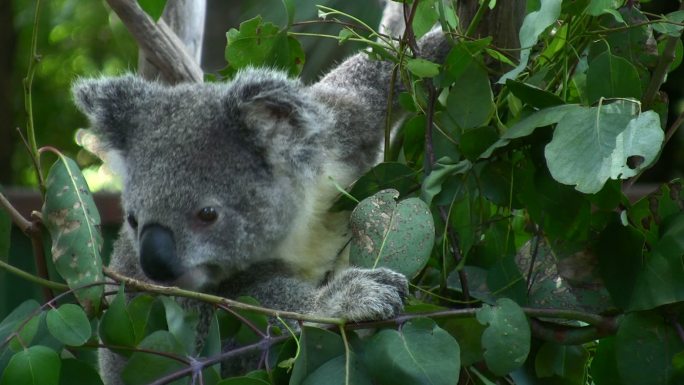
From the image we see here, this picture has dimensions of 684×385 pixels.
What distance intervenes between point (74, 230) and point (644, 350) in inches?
43.4

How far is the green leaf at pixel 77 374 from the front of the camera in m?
1.70

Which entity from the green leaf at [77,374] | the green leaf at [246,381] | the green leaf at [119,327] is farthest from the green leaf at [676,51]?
the green leaf at [77,374]

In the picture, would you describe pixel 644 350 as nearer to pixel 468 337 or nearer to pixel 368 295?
pixel 468 337

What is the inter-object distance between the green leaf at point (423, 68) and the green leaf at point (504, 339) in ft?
1.82

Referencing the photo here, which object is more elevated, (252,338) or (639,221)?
(639,221)

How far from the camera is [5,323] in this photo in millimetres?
1841

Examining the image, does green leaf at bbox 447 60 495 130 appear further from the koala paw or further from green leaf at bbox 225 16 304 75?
green leaf at bbox 225 16 304 75

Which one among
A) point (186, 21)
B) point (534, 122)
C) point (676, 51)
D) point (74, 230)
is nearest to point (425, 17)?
point (534, 122)

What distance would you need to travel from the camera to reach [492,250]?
2.13 metres

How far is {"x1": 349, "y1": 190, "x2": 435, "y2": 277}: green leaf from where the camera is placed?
1.72 m

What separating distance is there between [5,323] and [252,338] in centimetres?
53

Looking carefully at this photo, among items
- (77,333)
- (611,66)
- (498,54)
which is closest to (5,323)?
(77,333)

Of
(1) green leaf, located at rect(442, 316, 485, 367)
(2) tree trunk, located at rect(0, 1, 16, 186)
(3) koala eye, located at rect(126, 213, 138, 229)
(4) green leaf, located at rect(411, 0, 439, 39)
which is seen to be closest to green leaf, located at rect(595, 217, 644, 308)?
(1) green leaf, located at rect(442, 316, 485, 367)

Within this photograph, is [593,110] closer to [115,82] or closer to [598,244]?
[598,244]
